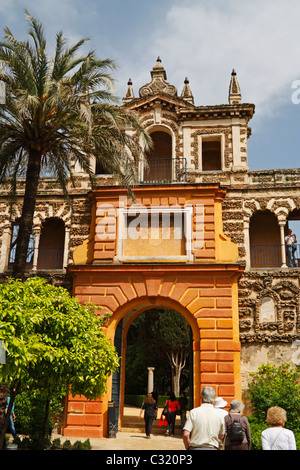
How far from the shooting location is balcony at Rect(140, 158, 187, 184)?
1981cm

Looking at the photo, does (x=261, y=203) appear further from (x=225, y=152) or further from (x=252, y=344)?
(x=252, y=344)

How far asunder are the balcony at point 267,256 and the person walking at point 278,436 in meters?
13.7

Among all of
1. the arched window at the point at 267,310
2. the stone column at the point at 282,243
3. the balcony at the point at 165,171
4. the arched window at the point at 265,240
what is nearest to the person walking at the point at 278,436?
the arched window at the point at 267,310

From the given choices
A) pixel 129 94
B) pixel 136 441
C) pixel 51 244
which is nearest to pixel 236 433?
pixel 136 441

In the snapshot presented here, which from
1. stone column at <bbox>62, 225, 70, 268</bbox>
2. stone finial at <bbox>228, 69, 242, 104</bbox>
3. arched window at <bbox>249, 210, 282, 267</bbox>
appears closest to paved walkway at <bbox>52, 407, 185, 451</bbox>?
stone column at <bbox>62, 225, 70, 268</bbox>

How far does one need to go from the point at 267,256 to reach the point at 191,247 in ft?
12.7

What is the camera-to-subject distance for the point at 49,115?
46.7 feet

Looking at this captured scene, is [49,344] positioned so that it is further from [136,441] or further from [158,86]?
[158,86]

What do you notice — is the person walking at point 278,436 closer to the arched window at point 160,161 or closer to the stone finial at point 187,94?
the arched window at point 160,161

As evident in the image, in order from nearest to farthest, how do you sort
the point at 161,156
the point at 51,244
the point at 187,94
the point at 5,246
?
1. the point at 5,246
2. the point at 51,244
3. the point at 187,94
4. the point at 161,156

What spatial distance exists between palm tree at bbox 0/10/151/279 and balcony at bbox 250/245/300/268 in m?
7.01

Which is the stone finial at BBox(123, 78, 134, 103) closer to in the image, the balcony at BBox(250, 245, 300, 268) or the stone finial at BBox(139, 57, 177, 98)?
the stone finial at BBox(139, 57, 177, 98)

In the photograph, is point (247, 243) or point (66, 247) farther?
point (66, 247)

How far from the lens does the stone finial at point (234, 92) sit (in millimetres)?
20875
